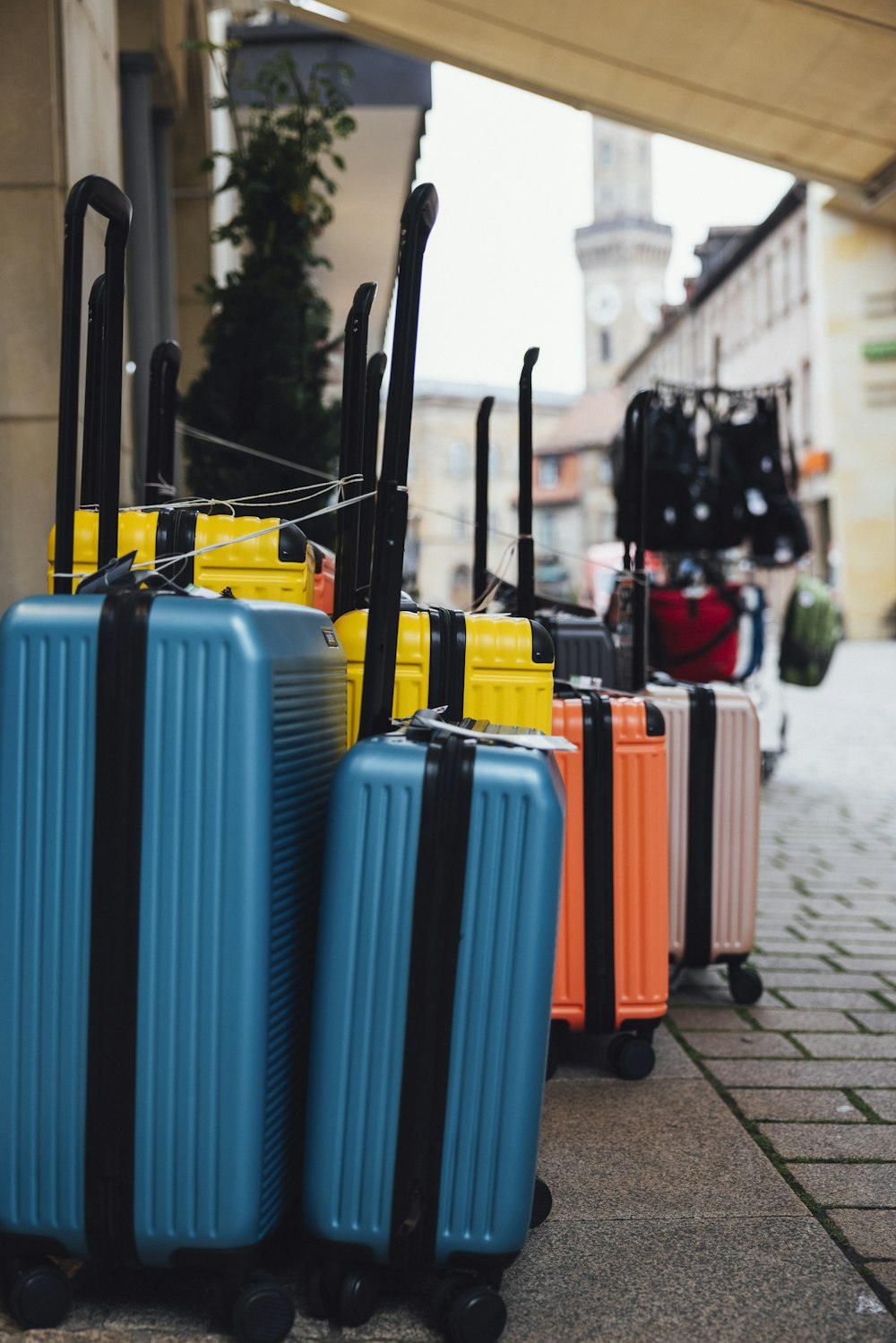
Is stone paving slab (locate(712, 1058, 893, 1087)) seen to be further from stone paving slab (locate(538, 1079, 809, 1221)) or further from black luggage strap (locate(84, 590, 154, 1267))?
black luggage strap (locate(84, 590, 154, 1267))

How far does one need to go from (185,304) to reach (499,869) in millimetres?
8129

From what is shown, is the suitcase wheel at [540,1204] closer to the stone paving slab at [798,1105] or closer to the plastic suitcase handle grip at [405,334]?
the stone paving slab at [798,1105]

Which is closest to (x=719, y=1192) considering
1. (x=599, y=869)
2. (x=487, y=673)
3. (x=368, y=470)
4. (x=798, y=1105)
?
(x=798, y=1105)

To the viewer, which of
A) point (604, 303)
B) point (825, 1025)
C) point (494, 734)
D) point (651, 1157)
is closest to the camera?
point (494, 734)

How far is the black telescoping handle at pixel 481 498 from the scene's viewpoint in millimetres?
4148

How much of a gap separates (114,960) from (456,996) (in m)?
0.49

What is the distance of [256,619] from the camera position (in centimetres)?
194

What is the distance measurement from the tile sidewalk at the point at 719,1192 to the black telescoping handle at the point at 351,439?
48.4 inches

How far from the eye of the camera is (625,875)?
Result: 3148mm

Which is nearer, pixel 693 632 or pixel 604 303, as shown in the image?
pixel 693 632

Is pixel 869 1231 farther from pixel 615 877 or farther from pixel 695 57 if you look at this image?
pixel 695 57

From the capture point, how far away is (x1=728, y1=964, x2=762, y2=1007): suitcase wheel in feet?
12.7

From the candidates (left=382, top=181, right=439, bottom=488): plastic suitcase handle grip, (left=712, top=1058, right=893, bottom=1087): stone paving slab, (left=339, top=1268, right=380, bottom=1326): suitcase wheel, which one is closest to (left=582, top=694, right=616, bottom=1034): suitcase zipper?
(left=712, top=1058, right=893, bottom=1087): stone paving slab

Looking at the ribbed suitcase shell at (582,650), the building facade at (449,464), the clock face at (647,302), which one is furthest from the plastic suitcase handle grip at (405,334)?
the clock face at (647,302)
